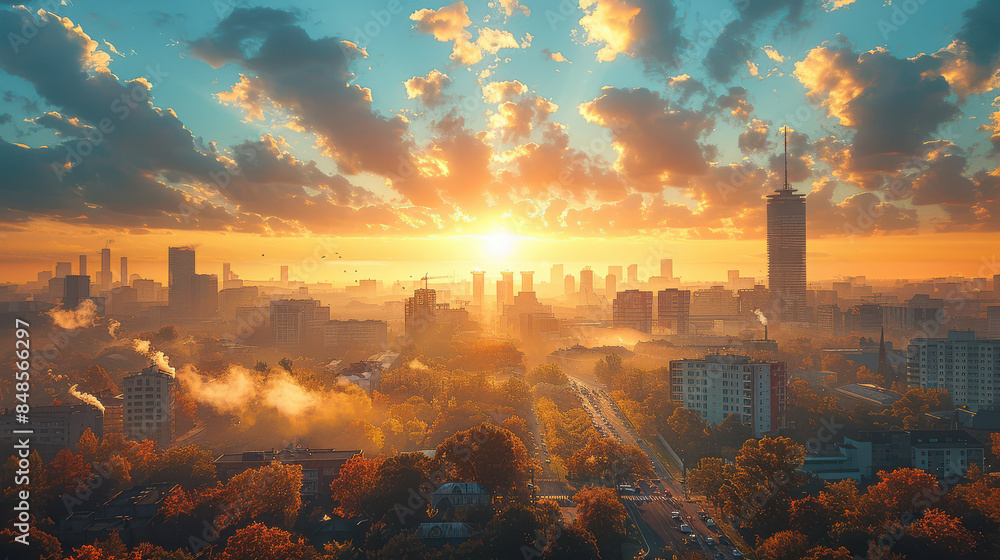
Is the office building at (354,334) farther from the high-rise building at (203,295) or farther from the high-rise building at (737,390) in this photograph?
the high-rise building at (737,390)

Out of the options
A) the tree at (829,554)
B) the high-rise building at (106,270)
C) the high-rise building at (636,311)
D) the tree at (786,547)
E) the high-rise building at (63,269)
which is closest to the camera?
the tree at (829,554)

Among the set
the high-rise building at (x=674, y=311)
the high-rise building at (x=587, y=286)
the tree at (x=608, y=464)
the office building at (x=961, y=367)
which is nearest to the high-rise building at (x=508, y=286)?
the high-rise building at (x=587, y=286)

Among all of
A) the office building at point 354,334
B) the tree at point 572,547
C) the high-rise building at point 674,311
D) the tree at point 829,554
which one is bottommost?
the tree at point 572,547

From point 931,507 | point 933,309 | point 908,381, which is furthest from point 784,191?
point 931,507

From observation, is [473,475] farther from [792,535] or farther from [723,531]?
[792,535]

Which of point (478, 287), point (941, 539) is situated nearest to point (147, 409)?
point (941, 539)

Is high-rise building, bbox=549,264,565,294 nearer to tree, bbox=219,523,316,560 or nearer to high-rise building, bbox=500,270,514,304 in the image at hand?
high-rise building, bbox=500,270,514,304
